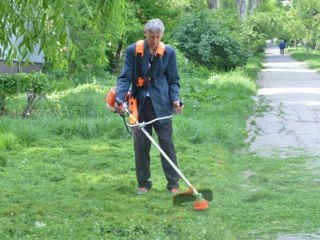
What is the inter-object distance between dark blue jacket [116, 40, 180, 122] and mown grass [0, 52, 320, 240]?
3.16 ft

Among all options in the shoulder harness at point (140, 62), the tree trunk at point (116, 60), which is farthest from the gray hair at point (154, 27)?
the tree trunk at point (116, 60)

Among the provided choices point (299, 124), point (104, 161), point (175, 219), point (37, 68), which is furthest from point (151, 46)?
point (37, 68)

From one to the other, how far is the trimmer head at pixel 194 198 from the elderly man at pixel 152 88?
629mm

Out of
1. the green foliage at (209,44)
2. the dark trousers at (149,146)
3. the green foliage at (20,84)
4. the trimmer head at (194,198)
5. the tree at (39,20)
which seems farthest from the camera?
the green foliage at (209,44)

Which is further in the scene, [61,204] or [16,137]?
[16,137]

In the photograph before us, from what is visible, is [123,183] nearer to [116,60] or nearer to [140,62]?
[140,62]

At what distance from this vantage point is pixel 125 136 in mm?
10211

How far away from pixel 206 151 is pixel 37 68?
13.1m

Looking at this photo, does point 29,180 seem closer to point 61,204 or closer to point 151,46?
point 61,204

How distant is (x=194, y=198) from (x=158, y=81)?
1.27 metres

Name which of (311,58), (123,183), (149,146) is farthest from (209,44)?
(311,58)

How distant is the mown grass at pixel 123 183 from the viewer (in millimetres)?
5289

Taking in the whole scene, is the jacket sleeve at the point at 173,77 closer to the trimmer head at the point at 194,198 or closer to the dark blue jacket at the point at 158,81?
the dark blue jacket at the point at 158,81

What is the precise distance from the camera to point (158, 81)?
21.0 ft
